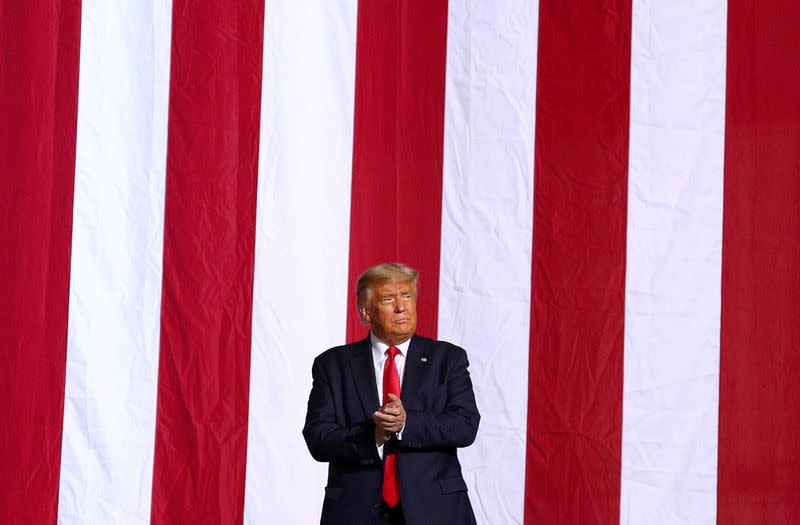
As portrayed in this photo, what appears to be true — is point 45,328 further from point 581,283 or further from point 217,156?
point 581,283

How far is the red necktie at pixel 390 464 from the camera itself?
204 cm

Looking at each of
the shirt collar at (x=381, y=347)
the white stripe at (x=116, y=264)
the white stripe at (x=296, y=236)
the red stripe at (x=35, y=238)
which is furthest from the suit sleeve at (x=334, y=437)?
the red stripe at (x=35, y=238)

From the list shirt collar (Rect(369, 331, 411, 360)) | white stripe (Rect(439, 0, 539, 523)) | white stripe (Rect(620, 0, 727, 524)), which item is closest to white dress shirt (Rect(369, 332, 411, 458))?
shirt collar (Rect(369, 331, 411, 360))

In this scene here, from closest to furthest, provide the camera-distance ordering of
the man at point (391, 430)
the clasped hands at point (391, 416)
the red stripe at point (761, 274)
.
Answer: the clasped hands at point (391, 416) → the man at point (391, 430) → the red stripe at point (761, 274)

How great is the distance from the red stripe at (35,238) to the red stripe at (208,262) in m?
0.27

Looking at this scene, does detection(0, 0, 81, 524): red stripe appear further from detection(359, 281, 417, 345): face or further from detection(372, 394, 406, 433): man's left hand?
detection(372, 394, 406, 433): man's left hand

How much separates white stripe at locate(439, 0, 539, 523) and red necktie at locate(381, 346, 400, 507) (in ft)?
2.73

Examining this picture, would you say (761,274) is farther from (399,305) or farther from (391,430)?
(391,430)

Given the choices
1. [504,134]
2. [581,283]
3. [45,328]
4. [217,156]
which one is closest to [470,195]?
[504,134]

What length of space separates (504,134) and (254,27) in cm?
73

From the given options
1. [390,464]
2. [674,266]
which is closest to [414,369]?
[390,464]

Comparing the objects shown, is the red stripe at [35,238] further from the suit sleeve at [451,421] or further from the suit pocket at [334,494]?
the suit sleeve at [451,421]

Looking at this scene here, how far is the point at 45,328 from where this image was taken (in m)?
2.94

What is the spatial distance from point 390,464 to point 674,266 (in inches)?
44.2
